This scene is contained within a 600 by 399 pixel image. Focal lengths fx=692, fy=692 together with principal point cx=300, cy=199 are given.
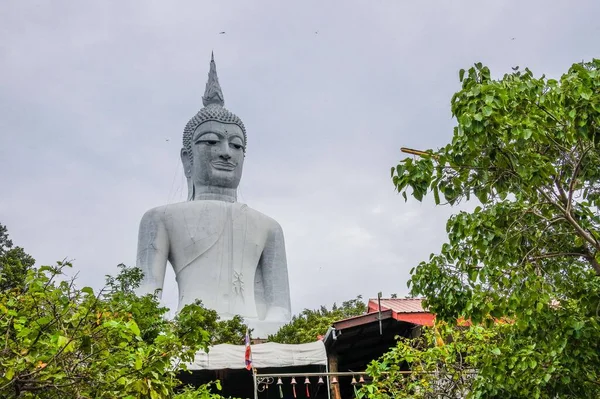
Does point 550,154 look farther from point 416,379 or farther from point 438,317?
point 416,379

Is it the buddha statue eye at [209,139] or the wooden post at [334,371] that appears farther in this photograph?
the buddha statue eye at [209,139]

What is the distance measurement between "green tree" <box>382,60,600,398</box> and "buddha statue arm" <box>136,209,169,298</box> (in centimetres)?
1215

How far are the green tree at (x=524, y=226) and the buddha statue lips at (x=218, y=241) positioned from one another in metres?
11.1

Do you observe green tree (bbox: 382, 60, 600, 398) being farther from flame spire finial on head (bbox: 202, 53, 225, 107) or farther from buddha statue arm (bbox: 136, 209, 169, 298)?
flame spire finial on head (bbox: 202, 53, 225, 107)

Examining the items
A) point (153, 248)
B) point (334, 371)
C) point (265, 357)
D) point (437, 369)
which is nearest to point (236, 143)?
point (153, 248)

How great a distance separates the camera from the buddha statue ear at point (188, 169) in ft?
62.5

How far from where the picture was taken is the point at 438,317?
230 inches

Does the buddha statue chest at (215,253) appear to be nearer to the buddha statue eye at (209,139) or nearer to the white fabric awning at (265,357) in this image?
the buddha statue eye at (209,139)

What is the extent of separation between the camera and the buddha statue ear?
1905 centimetres

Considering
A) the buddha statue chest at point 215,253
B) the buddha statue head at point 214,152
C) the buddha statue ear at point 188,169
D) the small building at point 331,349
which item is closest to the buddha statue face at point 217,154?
the buddha statue head at point 214,152

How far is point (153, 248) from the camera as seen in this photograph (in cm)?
1747

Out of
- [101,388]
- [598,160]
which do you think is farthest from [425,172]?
[101,388]

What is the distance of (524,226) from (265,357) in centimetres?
596

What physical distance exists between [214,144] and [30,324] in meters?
14.7
